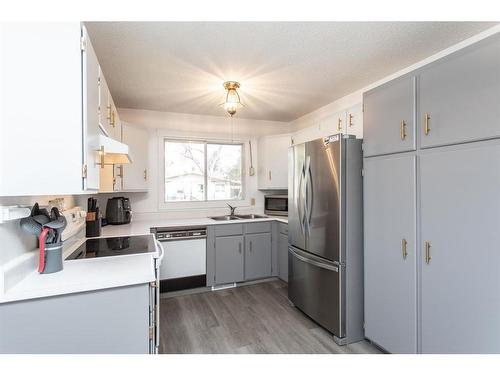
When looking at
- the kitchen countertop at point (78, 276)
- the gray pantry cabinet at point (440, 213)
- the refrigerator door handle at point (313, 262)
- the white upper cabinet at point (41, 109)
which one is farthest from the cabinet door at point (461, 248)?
the white upper cabinet at point (41, 109)

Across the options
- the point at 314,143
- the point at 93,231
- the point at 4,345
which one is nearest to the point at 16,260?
the point at 4,345

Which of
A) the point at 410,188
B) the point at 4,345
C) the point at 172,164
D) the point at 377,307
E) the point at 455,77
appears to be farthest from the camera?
the point at 172,164

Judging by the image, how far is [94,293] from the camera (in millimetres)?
1187

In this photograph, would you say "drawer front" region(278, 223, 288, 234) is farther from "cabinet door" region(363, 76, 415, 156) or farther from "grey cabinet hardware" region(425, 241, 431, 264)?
"grey cabinet hardware" region(425, 241, 431, 264)

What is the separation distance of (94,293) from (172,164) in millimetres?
2645

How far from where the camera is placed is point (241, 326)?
7.82 ft

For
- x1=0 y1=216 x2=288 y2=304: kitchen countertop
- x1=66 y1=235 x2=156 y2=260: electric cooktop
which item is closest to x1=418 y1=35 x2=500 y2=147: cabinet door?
x1=0 y1=216 x2=288 y2=304: kitchen countertop

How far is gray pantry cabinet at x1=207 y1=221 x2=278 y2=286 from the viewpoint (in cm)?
318

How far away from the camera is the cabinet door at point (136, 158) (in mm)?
2998

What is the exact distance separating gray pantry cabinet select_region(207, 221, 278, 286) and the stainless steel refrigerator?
39.5 inches

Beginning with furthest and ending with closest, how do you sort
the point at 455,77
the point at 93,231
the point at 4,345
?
the point at 93,231 < the point at 455,77 < the point at 4,345

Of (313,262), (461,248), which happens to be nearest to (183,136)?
(313,262)

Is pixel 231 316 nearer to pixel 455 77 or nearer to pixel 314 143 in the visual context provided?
pixel 314 143

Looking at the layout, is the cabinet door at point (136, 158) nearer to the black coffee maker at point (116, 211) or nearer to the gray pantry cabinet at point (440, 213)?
the black coffee maker at point (116, 211)
